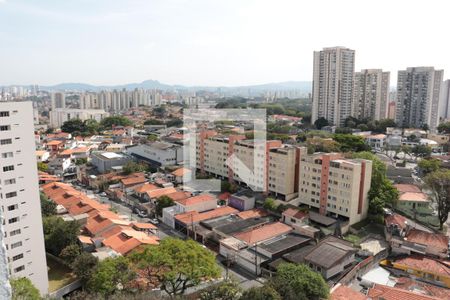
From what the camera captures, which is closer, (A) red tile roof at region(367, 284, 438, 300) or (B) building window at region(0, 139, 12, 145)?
(A) red tile roof at region(367, 284, 438, 300)

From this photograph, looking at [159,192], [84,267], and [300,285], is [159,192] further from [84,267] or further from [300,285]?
[300,285]

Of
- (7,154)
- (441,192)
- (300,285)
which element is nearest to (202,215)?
(300,285)

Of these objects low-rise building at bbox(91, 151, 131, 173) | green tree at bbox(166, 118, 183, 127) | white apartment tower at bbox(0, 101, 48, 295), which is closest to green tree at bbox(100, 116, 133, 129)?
green tree at bbox(166, 118, 183, 127)

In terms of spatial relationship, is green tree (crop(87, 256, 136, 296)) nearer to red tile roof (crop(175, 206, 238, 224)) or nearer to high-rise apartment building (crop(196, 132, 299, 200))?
red tile roof (crop(175, 206, 238, 224))

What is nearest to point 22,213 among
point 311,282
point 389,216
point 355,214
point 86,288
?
point 86,288

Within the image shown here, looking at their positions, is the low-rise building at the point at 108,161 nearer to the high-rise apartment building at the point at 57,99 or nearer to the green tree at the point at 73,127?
the green tree at the point at 73,127
